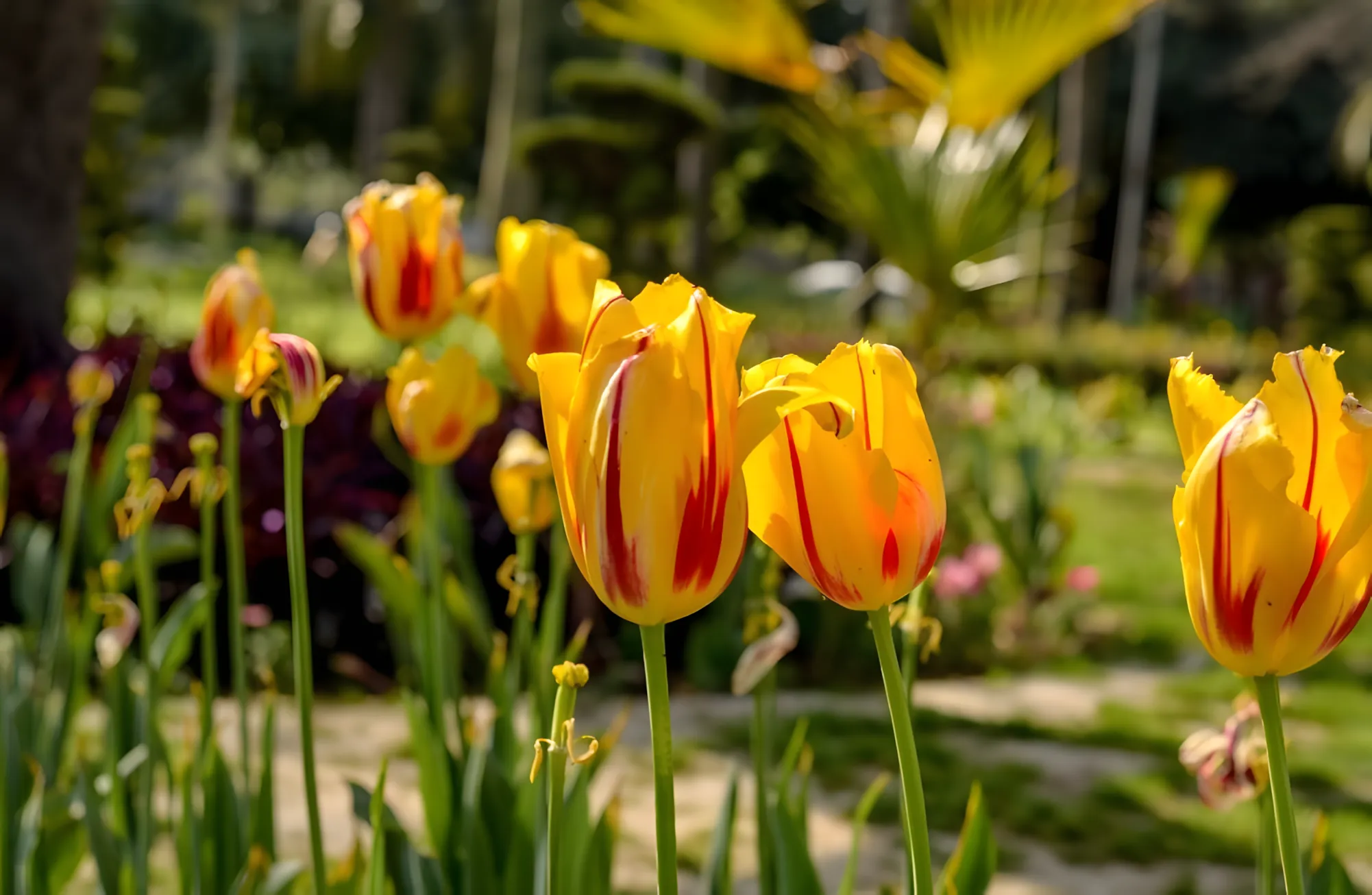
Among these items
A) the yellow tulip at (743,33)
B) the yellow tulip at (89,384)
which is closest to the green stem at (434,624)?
the yellow tulip at (89,384)

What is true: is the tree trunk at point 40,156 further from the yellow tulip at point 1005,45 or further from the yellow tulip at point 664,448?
the yellow tulip at point 664,448

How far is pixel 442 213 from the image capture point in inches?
56.7

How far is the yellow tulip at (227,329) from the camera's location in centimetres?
148

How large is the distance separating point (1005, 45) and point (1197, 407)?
5392 millimetres

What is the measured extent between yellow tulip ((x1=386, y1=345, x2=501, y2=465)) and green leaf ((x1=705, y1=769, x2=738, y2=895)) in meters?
0.46

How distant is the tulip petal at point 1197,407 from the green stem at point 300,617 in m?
0.58

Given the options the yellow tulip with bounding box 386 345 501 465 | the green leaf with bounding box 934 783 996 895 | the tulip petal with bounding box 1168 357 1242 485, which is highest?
the yellow tulip with bounding box 386 345 501 465

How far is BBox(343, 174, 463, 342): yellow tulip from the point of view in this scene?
140 cm

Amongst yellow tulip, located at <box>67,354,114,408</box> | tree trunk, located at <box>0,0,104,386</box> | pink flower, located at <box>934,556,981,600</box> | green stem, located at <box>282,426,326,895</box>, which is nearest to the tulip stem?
green stem, located at <box>282,426,326,895</box>

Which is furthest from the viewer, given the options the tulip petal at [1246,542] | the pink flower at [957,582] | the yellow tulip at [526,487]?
the pink flower at [957,582]

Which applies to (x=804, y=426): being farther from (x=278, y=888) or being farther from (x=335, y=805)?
(x=335, y=805)

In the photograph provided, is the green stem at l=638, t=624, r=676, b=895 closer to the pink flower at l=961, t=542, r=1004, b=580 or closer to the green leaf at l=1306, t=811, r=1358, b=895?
the green leaf at l=1306, t=811, r=1358, b=895

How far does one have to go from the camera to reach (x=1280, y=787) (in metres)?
0.68

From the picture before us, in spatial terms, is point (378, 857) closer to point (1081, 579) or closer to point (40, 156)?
point (1081, 579)
